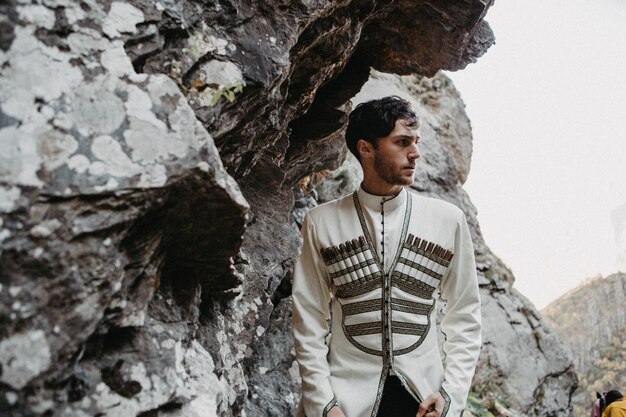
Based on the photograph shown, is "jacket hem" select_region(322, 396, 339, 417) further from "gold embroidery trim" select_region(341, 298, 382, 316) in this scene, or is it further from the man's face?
the man's face

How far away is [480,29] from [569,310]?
1305 cm

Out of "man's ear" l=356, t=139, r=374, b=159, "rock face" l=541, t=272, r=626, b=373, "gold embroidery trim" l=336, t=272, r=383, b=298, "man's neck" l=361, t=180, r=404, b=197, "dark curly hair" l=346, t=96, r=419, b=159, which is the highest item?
"dark curly hair" l=346, t=96, r=419, b=159

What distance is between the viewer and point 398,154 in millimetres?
2770

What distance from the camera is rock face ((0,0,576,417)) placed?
1.65 meters

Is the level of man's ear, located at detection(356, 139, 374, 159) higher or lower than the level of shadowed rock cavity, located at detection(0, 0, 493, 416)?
higher

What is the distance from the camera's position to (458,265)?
9.09ft

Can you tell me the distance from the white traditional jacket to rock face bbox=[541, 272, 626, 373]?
45.2 feet

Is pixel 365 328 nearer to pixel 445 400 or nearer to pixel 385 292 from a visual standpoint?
pixel 385 292

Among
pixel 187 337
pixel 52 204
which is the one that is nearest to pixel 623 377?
pixel 187 337

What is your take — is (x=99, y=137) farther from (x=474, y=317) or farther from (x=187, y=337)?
(x=474, y=317)

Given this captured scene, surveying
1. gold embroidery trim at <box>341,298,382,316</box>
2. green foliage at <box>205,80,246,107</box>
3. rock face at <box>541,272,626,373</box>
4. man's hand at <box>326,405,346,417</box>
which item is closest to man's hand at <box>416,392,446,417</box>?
man's hand at <box>326,405,346,417</box>

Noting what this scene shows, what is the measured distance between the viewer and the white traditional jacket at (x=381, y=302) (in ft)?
8.27

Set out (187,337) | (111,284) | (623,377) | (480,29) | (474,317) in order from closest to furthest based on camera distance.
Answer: (111,284), (187,337), (474,317), (480,29), (623,377)

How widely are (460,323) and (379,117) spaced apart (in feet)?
3.70
